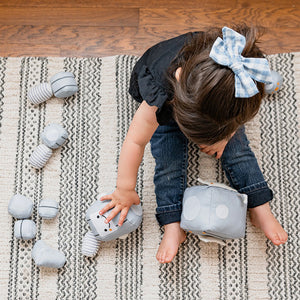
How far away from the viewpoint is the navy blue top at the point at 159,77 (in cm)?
85

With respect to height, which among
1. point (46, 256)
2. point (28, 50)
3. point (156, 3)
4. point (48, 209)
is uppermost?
point (156, 3)

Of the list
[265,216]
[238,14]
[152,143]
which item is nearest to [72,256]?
[152,143]

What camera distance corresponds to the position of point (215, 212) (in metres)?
0.93

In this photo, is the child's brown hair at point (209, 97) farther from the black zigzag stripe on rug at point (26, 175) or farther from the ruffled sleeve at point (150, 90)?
the black zigzag stripe on rug at point (26, 175)

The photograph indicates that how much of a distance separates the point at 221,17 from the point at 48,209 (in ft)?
2.13

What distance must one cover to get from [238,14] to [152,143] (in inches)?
16.4

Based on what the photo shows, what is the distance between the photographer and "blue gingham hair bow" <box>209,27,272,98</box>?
26.1 inches

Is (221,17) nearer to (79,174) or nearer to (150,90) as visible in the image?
(150,90)

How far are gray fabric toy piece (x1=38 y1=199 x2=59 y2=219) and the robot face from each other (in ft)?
0.33

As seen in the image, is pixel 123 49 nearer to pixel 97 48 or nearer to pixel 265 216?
pixel 97 48

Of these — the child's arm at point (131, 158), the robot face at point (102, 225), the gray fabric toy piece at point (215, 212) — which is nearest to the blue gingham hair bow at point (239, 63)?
the child's arm at point (131, 158)

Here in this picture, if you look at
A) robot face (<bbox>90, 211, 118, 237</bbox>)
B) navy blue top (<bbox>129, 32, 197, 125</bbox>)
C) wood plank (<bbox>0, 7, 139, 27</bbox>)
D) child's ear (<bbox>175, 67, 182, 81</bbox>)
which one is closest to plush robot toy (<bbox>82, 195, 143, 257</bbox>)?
robot face (<bbox>90, 211, 118, 237</bbox>)

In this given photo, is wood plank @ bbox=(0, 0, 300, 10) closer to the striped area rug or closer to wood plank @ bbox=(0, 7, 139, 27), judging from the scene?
wood plank @ bbox=(0, 7, 139, 27)

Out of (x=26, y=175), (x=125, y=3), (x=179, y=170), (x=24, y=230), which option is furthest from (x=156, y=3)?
(x=24, y=230)
